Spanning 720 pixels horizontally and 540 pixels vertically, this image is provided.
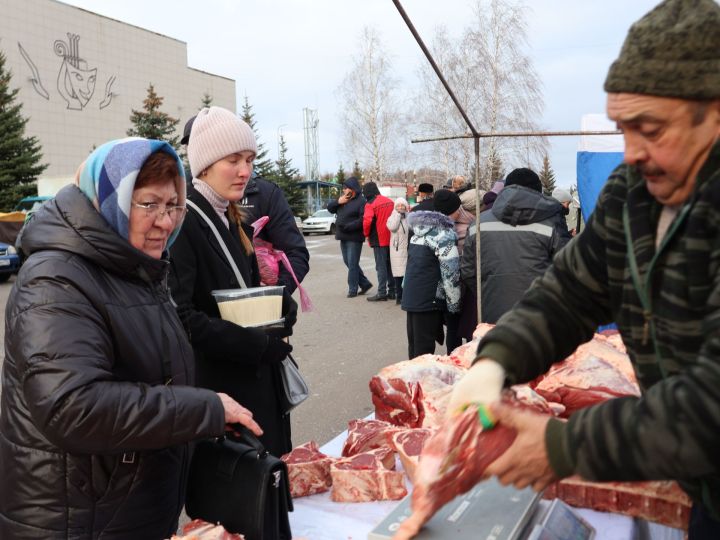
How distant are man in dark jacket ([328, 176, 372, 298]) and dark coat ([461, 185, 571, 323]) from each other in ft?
19.9

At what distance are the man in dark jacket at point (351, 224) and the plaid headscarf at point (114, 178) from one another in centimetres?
883

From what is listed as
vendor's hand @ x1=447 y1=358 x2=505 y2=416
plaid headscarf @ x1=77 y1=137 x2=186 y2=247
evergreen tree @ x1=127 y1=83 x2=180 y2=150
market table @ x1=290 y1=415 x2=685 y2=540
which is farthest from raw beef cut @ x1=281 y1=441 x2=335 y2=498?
evergreen tree @ x1=127 y1=83 x2=180 y2=150

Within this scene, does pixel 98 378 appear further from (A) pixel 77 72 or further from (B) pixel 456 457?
(A) pixel 77 72

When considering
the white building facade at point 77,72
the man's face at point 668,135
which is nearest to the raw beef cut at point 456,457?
the man's face at point 668,135

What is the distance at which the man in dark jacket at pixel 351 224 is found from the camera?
1073 cm

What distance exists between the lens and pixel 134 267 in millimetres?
1793

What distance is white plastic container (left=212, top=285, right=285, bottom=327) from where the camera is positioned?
2467 mm

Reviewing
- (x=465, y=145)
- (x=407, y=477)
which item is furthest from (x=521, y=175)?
(x=465, y=145)

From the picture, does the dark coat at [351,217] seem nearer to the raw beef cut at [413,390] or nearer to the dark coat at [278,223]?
the dark coat at [278,223]

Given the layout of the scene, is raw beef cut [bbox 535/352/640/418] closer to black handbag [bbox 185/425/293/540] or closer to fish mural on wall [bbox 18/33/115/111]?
black handbag [bbox 185/425/293/540]

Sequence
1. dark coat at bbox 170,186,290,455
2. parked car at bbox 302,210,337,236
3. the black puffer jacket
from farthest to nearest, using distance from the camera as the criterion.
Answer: parked car at bbox 302,210,337,236
dark coat at bbox 170,186,290,455
the black puffer jacket

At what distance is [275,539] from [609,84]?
1390 millimetres

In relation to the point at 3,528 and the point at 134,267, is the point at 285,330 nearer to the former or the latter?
the point at 134,267

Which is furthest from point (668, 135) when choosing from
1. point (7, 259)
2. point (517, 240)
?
point (7, 259)
